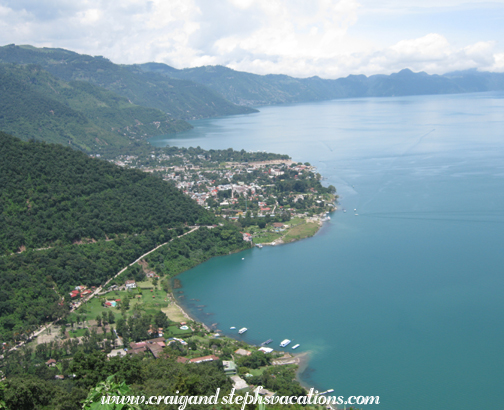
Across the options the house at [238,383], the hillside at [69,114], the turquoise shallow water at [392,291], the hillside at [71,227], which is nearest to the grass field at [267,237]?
the turquoise shallow water at [392,291]

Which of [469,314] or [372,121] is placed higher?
A: [372,121]

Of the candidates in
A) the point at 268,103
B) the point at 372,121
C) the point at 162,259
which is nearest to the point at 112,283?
the point at 162,259

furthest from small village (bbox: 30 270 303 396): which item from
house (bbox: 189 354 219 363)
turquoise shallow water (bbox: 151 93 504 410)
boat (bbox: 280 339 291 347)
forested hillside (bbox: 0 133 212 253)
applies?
forested hillside (bbox: 0 133 212 253)

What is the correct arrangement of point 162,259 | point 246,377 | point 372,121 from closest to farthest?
point 246,377
point 162,259
point 372,121

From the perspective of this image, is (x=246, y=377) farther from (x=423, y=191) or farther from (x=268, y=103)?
(x=268, y=103)

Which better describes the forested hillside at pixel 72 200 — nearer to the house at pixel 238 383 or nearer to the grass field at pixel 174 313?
the grass field at pixel 174 313

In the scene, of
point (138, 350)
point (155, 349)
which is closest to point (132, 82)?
point (138, 350)

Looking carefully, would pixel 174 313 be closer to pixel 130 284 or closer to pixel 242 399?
pixel 130 284
